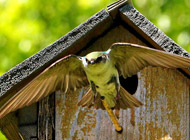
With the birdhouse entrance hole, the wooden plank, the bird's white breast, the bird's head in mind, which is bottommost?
the wooden plank

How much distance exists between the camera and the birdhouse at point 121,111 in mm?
3676

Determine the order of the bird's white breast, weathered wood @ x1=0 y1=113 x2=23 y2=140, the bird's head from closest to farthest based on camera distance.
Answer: the bird's head → the bird's white breast → weathered wood @ x1=0 y1=113 x2=23 y2=140

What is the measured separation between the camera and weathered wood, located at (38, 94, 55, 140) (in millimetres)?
3816

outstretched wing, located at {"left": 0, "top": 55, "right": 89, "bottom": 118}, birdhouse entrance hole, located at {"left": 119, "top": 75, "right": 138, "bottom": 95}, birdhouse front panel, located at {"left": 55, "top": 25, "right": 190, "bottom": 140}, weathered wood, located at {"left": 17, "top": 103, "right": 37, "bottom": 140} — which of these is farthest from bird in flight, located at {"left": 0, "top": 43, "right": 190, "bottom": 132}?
birdhouse entrance hole, located at {"left": 119, "top": 75, "right": 138, "bottom": 95}

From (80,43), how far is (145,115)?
0.75 metres

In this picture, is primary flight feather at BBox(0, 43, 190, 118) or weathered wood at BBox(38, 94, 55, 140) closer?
primary flight feather at BBox(0, 43, 190, 118)

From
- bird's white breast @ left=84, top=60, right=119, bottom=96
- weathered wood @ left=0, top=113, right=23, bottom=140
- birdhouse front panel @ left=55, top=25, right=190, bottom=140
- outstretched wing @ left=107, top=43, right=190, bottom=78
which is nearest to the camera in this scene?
outstretched wing @ left=107, top=43, right=190, bottom=78

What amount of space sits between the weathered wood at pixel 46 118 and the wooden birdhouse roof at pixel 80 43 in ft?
0.92

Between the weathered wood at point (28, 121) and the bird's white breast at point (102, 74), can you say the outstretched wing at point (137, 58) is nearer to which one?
the bird's white breast at point (102, 74)

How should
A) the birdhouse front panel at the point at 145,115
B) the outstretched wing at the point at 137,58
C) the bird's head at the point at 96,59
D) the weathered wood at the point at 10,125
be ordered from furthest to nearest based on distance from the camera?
the weathered wood at the point at 10,125 → the birdhouse front panel at the point at 145,115 → the bird's head at the point at 96,59 → the outstretched wing at the point at 137,58

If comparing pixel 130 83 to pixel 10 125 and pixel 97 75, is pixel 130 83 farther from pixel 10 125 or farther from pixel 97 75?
pixel 10 125

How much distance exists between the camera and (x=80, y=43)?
3.77 m

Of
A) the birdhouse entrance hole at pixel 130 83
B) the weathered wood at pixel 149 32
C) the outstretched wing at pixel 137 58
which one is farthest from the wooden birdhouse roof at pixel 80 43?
the birdhouse entrance hole at pixel 130 83

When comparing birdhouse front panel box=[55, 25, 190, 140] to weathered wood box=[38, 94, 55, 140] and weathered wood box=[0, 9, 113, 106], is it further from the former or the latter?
weathered wood box=[0, 9, 113, 106]
